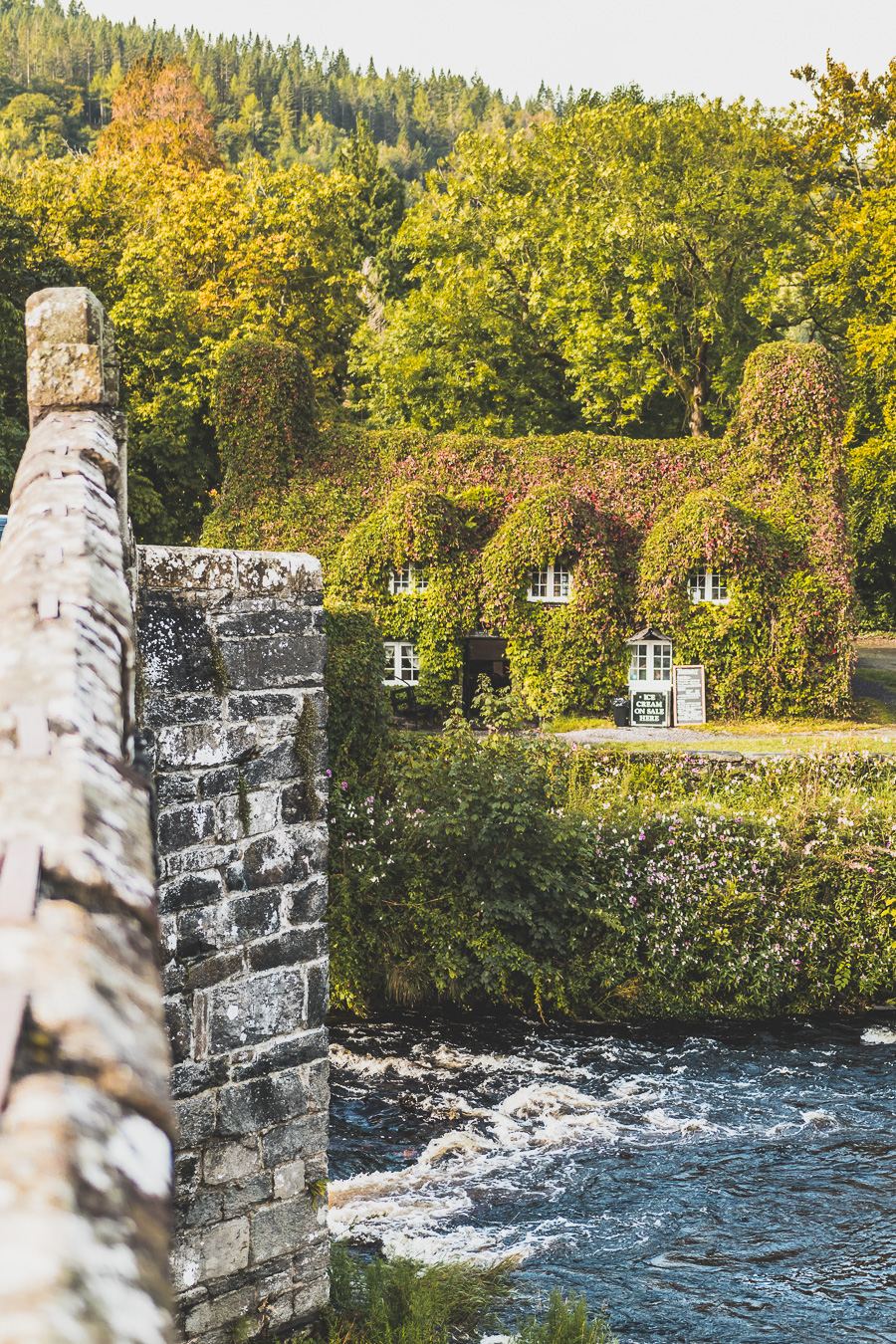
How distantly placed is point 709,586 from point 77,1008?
71.3 ft

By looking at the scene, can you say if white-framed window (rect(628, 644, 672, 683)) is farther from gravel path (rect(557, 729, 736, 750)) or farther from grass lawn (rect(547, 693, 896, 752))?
gravel path (rect(557, 729, 736, 750))

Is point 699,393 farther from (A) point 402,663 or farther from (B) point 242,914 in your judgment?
(B) point 242,914

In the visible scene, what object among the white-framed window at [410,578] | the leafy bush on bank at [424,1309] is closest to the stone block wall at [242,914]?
the leafy bush on bank at [424,1309]

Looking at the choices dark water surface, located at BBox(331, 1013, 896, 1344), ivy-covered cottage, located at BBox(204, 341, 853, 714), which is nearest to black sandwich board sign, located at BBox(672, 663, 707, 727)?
ivy-covered cottage, located at BBox(204, 341, 853, 714)

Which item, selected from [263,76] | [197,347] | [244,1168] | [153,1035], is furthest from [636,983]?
[263,76]

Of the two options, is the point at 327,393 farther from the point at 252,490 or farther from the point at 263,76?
the point at 263,76

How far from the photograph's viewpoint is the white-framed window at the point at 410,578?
2177cm

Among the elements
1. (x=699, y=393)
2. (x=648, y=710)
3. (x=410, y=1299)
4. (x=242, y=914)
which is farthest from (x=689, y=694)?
(x=242, y=914)

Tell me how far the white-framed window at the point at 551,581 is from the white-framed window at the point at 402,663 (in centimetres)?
290

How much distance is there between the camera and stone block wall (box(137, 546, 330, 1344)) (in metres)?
4.50

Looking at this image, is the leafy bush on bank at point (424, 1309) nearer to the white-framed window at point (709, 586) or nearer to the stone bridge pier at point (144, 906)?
the stone bridge pier at point (144, 906)

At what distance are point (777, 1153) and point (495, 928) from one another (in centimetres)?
399

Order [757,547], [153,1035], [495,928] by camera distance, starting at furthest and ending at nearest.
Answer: [757,547], [495,928], [153,1035]

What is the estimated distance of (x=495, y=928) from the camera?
11.8 metres
